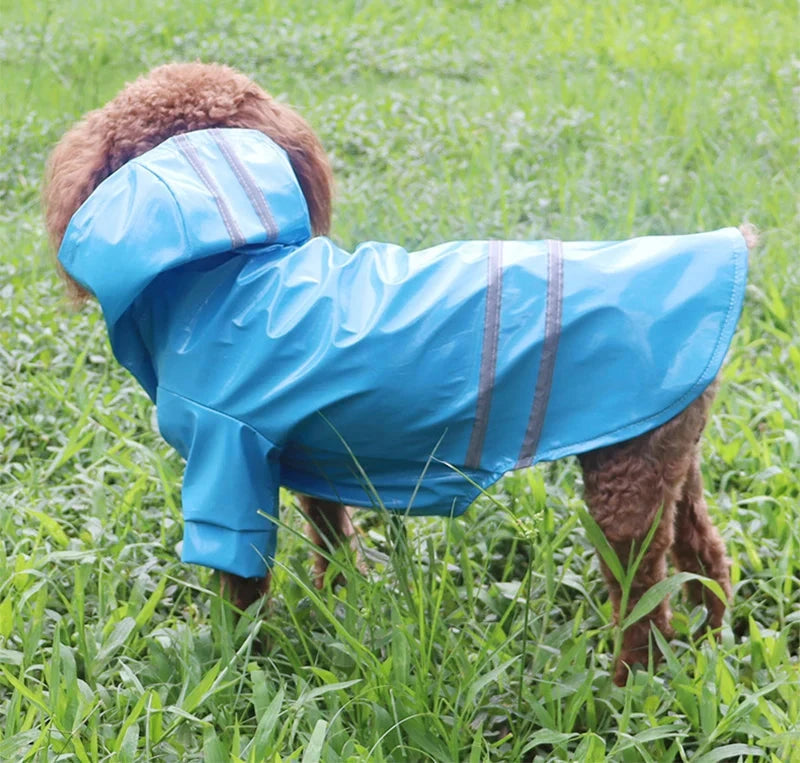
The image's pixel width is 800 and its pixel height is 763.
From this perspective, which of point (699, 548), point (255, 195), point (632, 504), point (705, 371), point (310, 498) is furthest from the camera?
point (310, 498)

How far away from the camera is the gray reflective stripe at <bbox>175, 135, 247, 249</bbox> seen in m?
2.20

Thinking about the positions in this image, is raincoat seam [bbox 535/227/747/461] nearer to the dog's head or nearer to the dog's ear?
the dog's head

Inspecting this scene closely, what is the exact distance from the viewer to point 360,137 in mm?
5266

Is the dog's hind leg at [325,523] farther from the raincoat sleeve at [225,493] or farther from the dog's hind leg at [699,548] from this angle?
the dog's hind leg at [699,548]

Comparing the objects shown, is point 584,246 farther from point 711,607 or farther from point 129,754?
point 129,754

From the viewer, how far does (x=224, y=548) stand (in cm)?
219

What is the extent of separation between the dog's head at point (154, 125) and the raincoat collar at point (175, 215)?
130 millimetres

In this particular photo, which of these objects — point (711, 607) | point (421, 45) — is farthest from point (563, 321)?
point (421, 45)

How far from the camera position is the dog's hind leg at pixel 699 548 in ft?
8.26

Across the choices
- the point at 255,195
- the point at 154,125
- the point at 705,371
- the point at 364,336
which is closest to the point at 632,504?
the point at 705,371

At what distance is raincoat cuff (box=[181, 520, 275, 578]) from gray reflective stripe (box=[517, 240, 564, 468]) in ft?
1.87

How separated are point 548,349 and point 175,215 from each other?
2.59 ft

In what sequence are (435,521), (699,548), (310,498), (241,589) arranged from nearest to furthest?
(241,589) < (699,548) < (310,498) < (435,521)

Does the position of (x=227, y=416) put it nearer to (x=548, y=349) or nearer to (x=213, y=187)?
(x=213, y=187)
